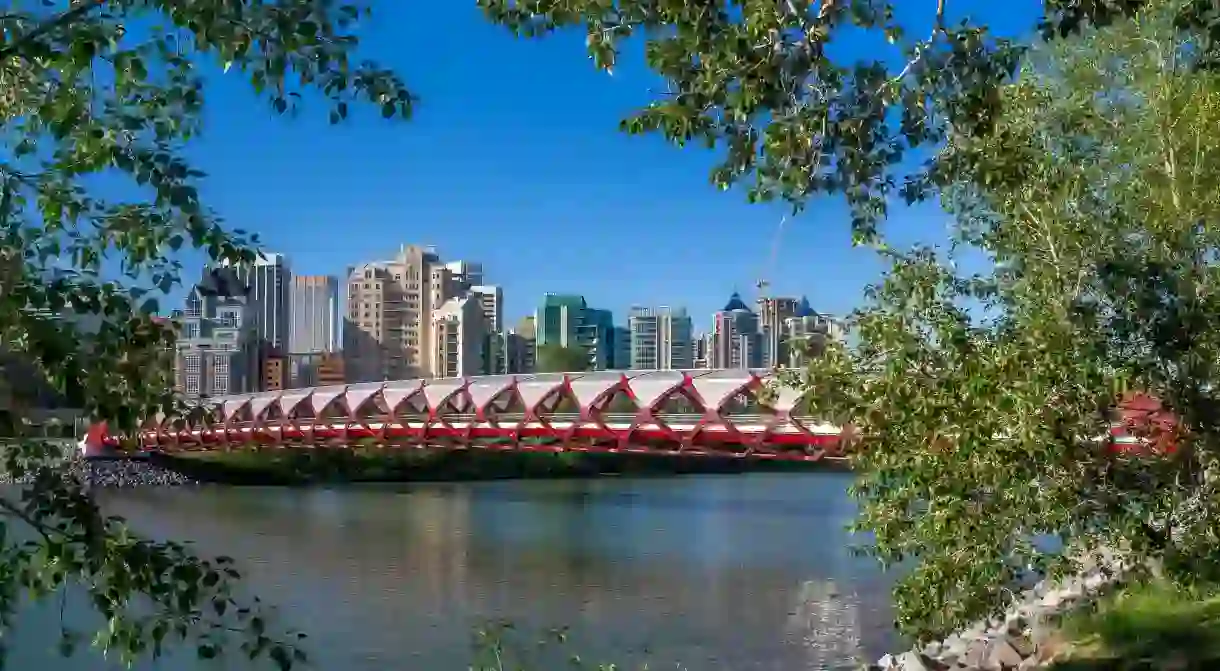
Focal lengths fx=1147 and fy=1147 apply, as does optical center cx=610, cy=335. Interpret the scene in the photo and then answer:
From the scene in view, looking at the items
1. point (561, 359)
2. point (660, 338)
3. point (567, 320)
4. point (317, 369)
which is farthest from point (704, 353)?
point (567, 320)

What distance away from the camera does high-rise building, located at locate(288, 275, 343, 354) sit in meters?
71.9

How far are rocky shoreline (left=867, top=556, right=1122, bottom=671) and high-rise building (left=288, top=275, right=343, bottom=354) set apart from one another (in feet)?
215

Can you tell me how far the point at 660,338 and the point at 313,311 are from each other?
2238 centimetres

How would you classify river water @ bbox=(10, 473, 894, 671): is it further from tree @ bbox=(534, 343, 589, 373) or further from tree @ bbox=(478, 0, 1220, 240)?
tree @ bbox=(534, 343, 589, 373)

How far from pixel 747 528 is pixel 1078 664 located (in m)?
15.4

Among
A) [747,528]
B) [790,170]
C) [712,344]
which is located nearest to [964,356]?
[790,170]

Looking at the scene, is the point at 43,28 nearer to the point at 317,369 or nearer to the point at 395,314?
the point at 317,369

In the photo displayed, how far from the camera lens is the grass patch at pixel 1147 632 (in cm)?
671

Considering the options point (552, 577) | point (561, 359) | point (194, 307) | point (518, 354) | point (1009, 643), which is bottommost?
point (552, 577)

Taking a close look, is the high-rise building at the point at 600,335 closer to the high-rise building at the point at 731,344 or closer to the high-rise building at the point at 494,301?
the high-rise building at the point at 494,301

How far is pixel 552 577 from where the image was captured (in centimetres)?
1583

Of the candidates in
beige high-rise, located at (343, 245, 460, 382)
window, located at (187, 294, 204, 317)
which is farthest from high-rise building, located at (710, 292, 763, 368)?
beige high-rise, located at (343, 245, 460, 382)

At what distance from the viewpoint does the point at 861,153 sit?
3447mm

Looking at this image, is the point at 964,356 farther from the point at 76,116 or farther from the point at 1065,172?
the point at 76,116
